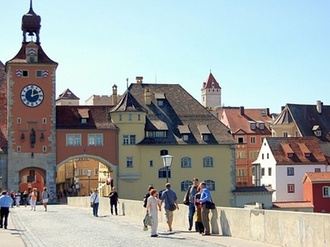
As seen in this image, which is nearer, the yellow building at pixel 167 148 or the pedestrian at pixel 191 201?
the pedestrian at pixel 191 201

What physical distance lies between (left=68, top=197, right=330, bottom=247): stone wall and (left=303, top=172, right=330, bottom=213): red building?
53645 mm

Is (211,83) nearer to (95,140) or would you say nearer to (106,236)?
(95,140)

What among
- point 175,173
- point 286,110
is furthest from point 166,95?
point 286,110

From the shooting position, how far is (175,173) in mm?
72375

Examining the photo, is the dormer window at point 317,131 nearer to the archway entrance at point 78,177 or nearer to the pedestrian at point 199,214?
the archway entrance at point 78,177

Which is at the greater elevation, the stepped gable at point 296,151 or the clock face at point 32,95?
the clock face at point 32,95

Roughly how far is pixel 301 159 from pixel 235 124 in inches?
925

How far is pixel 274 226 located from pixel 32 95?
53.4m

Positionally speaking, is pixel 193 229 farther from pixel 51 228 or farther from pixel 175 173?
pixel 175 173

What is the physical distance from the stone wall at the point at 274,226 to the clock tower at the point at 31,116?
44537 millimetres

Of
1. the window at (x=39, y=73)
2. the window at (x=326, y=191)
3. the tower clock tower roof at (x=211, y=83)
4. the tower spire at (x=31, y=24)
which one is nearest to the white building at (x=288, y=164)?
the window at (x=326, y=191)

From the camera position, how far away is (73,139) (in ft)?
230

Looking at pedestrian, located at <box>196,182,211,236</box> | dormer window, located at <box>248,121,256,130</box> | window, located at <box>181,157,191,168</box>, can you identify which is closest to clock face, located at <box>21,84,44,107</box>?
window, located at <box>181,157,191,168</box>

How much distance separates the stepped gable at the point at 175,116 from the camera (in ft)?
241
